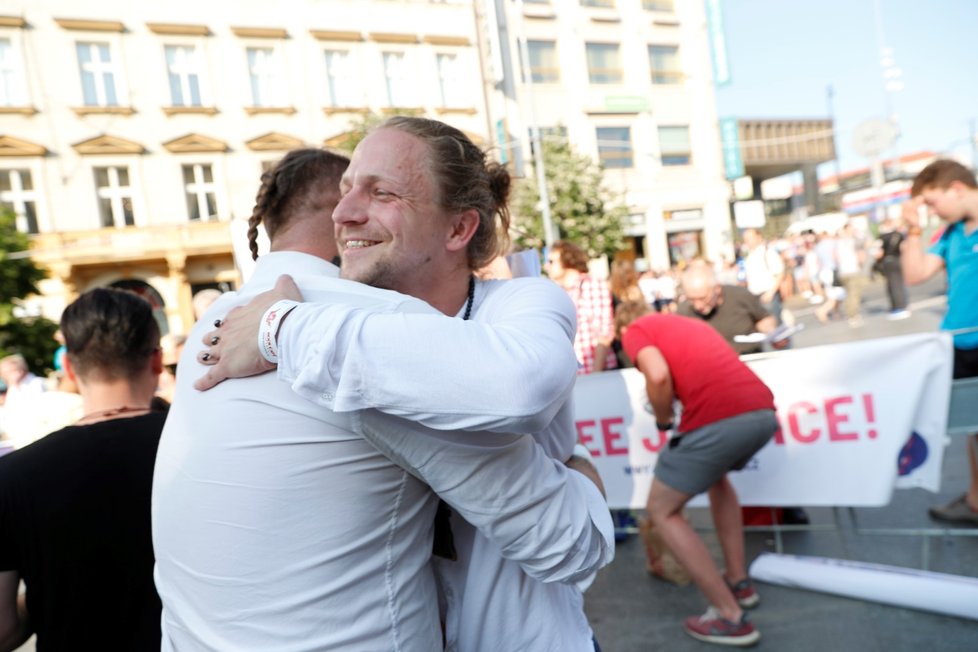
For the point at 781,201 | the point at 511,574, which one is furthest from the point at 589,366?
the point at 781,201

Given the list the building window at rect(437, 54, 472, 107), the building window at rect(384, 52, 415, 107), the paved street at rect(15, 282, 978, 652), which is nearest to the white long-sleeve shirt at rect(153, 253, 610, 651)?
the paved street at rect(15, 282, 978, 652)

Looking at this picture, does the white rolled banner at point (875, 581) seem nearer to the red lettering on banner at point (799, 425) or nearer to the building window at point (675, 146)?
the red lettering on banner at point (799, 425)

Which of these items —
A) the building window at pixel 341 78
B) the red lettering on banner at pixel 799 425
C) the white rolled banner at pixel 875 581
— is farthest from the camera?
the building window at pixel 341 78

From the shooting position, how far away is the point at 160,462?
1157 mm

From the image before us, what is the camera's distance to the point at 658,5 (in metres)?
29.4

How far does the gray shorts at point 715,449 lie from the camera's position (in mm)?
3189

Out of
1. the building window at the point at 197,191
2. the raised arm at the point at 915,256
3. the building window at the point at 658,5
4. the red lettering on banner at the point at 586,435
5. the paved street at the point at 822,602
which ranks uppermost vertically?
the building window at the point at 658,5

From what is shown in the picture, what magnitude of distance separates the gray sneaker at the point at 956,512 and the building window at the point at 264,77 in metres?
22.2

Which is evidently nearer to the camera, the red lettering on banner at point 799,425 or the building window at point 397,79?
the red lettering on banner at point 799,425

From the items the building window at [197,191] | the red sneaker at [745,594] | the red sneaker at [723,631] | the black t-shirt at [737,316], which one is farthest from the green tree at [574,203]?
the red sneaker at [723,631]

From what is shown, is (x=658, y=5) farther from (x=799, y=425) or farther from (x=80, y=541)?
(x=80, y=541)

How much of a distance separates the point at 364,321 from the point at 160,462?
20.1 inches

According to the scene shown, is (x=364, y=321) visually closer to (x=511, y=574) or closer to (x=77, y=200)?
(x=511, y=574)

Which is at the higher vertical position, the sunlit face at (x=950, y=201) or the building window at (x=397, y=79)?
the building window at (x=397, y=79)
